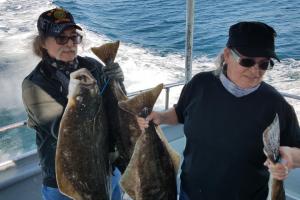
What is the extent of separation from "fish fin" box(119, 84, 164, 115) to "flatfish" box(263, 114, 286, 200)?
0.54 meters

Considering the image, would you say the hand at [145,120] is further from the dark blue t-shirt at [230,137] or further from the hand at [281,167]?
the hand at [281,167]

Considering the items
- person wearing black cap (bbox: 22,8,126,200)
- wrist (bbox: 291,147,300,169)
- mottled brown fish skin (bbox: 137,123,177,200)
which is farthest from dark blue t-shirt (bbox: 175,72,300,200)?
person wearing black cap (bbox: 22,8,126,200)

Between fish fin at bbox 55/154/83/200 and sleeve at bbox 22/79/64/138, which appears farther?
sleeve at bbox 22/79/64/138

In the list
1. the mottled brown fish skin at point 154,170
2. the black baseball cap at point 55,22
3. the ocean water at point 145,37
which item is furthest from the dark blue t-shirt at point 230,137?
the ocean water at point 145,37

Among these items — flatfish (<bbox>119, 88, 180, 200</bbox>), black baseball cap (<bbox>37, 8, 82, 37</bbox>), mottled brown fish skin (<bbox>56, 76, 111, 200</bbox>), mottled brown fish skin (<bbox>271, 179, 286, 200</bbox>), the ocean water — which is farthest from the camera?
the ocean water

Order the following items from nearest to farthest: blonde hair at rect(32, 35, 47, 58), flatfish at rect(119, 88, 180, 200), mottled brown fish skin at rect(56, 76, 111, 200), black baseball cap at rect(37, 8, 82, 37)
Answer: mottled brown fish skin at rect(56, 76, 111, 200) < flatfish at rect(119, 88, 180, 200) < black baseball cap at rect(37, 8, 82, 37) < blonde hair at rect(32, 35, 47, 58)

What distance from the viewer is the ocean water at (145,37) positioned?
929 centimetres

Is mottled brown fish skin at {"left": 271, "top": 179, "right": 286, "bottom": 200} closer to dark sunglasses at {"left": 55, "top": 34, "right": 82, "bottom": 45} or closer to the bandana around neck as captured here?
the bandana around neck

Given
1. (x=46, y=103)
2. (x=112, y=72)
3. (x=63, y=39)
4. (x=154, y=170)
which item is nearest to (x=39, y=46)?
(x=63, y=39)

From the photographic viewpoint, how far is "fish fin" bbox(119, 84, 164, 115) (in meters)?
2.00

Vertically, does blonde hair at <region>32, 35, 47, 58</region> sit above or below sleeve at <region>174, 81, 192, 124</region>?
above

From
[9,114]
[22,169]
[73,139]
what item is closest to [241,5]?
[9,114]

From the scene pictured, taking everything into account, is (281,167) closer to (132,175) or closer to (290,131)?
(290,131)

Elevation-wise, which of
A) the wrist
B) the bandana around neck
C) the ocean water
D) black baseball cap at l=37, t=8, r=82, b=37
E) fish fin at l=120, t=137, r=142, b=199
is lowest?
the ocean water
